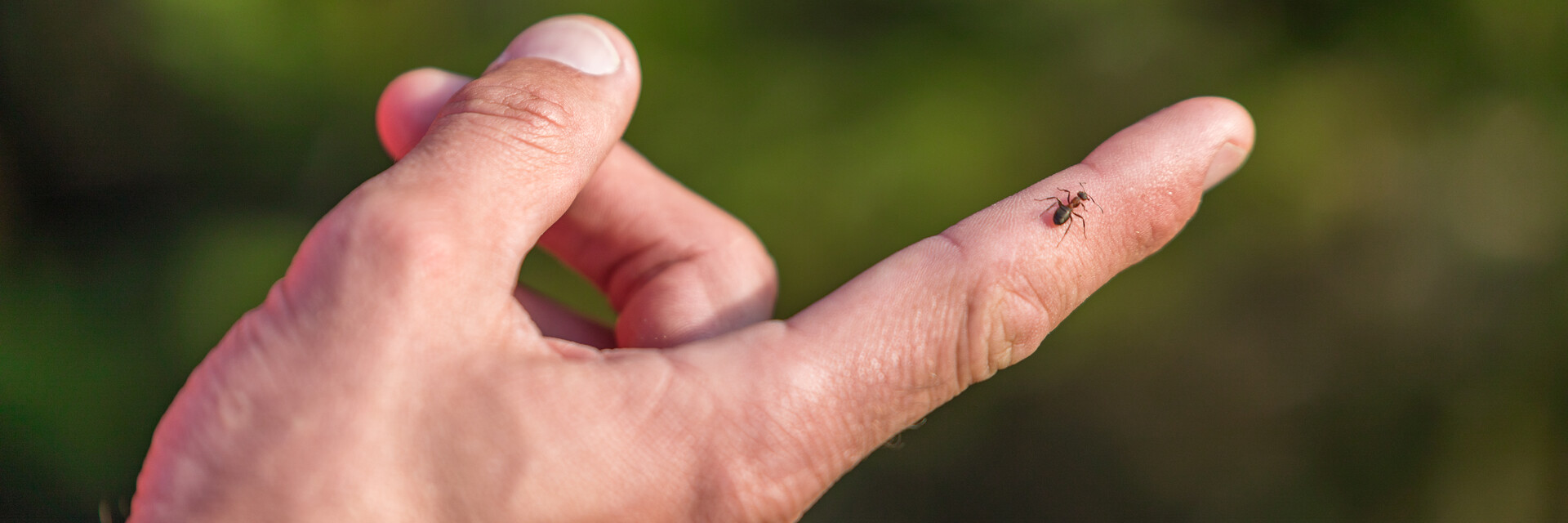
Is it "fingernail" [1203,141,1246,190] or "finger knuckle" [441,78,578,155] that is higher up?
"fingernail" [1203,141,1246,190]

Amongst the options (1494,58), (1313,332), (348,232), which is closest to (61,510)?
(348,232)

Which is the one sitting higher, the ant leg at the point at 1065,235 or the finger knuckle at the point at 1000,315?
the ant leg at the point at 1065,235

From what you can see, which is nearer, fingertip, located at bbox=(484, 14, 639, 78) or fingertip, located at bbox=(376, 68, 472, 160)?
fingertip, located at bbox=(484, 14, 639, 78)

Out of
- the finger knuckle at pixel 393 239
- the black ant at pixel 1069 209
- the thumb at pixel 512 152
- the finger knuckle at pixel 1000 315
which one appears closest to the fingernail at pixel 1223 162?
the black ant at pixel 1069 209

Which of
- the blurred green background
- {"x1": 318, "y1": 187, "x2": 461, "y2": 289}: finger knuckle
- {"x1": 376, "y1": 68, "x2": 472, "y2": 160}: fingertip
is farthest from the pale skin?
the blurred green background

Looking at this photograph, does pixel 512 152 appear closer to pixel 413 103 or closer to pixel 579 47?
pixel 579 47

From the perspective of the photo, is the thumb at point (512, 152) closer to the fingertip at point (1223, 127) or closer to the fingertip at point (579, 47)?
the fingertip at point (579, 47)

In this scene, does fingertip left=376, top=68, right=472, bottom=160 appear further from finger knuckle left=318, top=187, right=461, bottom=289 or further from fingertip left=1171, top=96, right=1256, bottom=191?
fingertip left=1171, top=96, right=1256, bottom=191
